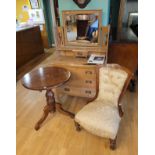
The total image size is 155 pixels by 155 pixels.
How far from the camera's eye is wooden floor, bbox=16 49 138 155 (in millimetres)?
1682

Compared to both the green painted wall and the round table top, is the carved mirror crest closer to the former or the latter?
the round table top

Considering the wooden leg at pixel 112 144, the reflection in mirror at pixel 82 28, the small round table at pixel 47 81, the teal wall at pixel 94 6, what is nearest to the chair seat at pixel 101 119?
the wooden leg at pixel 112 144

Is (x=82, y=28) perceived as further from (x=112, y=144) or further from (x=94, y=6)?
(x=112, y=144)

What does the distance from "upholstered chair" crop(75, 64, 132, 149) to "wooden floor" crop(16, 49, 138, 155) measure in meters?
0.14

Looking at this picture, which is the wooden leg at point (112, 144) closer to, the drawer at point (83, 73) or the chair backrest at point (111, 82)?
the chair backrest at point (111, 82)

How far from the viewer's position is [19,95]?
286 centimetres

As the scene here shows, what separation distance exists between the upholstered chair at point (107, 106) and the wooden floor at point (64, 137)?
0.14 m

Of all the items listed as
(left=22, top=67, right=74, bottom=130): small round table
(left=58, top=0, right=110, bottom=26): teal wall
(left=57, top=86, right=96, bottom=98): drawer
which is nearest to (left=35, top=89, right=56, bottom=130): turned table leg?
(left=22, top=67, right=74, bottom=130): small round table

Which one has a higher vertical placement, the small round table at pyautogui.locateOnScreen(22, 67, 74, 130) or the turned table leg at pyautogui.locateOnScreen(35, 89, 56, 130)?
the small round table at pyautogui.locateOnScreen(22, 67, 74, 130)

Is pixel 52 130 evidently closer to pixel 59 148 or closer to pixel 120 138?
pixel 59 148

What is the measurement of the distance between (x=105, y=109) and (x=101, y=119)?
16 cm

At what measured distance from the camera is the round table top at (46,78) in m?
1.74

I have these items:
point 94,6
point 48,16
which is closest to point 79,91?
point 94,6

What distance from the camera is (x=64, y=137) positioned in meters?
1.86
